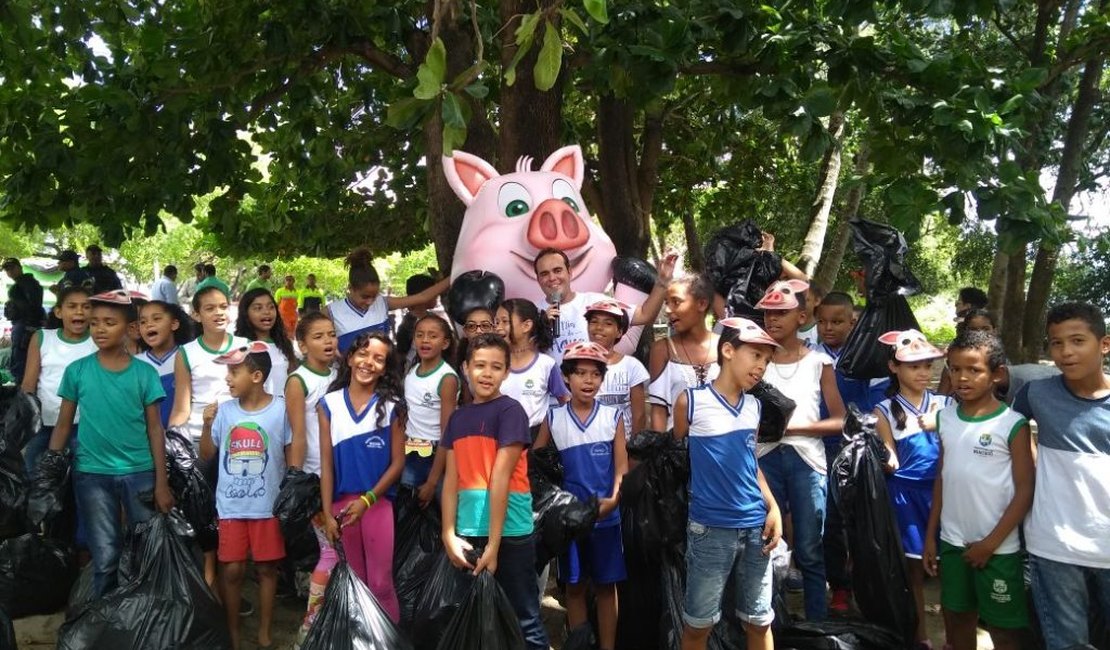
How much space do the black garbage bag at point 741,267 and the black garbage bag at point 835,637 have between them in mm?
1353

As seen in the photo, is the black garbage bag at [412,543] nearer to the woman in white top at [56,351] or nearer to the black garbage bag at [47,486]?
the black garbage bag at [47,486]

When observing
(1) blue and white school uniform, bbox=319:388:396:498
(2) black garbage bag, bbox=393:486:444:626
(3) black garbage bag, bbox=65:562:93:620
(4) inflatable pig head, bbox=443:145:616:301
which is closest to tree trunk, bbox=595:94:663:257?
(4) inflatable pig head, bbox=443:145:616:301

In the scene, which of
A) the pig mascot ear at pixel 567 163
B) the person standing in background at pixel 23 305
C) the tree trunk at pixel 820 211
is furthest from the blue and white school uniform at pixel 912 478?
the person standing in background at pixel 23 305

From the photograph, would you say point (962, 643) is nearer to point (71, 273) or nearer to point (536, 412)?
point (536, 412)

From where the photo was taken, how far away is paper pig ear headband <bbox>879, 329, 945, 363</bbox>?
3625 mm

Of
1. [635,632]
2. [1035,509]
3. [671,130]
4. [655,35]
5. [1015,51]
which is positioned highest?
[1015,51]

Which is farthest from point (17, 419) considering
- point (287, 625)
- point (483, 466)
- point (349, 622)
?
point (483, 466)

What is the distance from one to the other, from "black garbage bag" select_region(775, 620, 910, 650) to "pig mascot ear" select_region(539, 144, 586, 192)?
9.07ft

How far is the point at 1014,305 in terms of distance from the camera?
32.2 ft

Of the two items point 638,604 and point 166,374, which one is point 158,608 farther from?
point 638,604

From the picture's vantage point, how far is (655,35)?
4.55 meters

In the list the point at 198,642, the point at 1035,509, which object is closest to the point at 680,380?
the point at 1035,509

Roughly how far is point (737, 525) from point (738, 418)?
0.36m

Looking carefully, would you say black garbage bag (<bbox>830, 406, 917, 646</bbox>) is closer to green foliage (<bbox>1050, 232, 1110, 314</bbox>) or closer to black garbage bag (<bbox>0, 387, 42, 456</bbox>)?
black garbage bag (<bbox>0, 387, 42, 456</bbox>)
